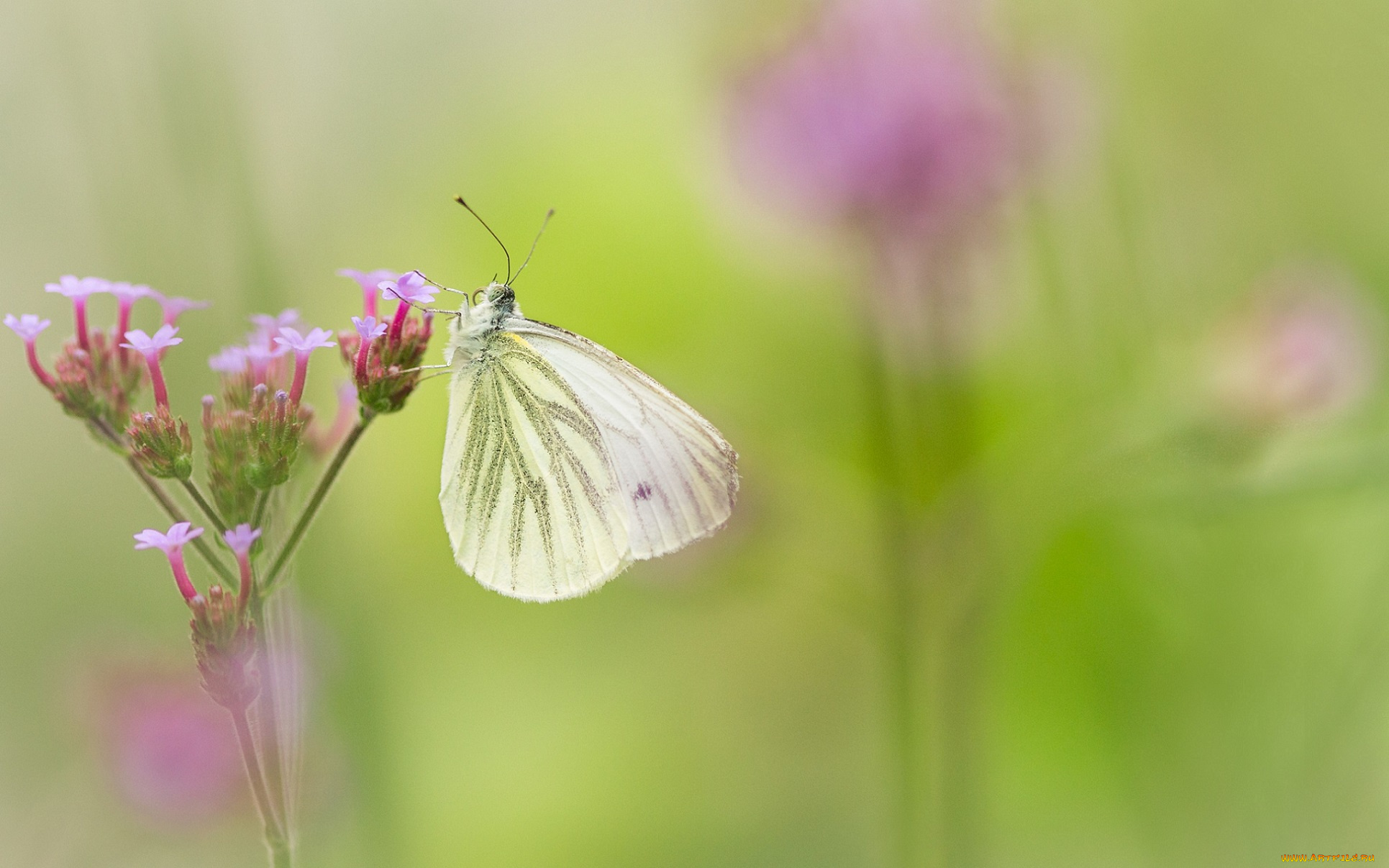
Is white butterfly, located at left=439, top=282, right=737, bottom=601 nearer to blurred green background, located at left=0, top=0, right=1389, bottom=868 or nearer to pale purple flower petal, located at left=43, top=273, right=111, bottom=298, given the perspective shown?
blurred green background, located at left=0, top=0, right=1389, bottom=868

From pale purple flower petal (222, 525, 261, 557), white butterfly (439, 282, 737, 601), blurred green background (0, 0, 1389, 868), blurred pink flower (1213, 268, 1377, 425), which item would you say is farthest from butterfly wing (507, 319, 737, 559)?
blurred pink flower (1213, 268, 1377, 425)

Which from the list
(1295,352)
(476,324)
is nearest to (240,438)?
(476,324)

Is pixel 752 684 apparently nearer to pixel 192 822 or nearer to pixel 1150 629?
pixel 1150 629

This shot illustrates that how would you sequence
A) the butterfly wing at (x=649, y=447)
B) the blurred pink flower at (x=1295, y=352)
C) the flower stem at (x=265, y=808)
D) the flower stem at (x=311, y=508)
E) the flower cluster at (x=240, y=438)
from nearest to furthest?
the flower stem at (x=265, y=808), the flower cluster at (x=240, y=438), the flower stem at (x=311, y=508), the butterfly wing at (x=649, y=447), the blurred pink flower at (x=1295, y=352)

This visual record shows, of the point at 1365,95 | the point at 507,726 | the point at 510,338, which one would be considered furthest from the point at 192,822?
the point at 1365,95

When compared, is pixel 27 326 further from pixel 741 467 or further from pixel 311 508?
pixel 741 467

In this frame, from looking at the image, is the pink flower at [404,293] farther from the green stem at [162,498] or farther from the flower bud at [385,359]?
the green stem at [162,498]

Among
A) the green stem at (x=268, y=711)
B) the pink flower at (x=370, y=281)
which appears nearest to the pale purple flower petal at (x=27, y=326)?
the pink flower at (x=370, y=281)
